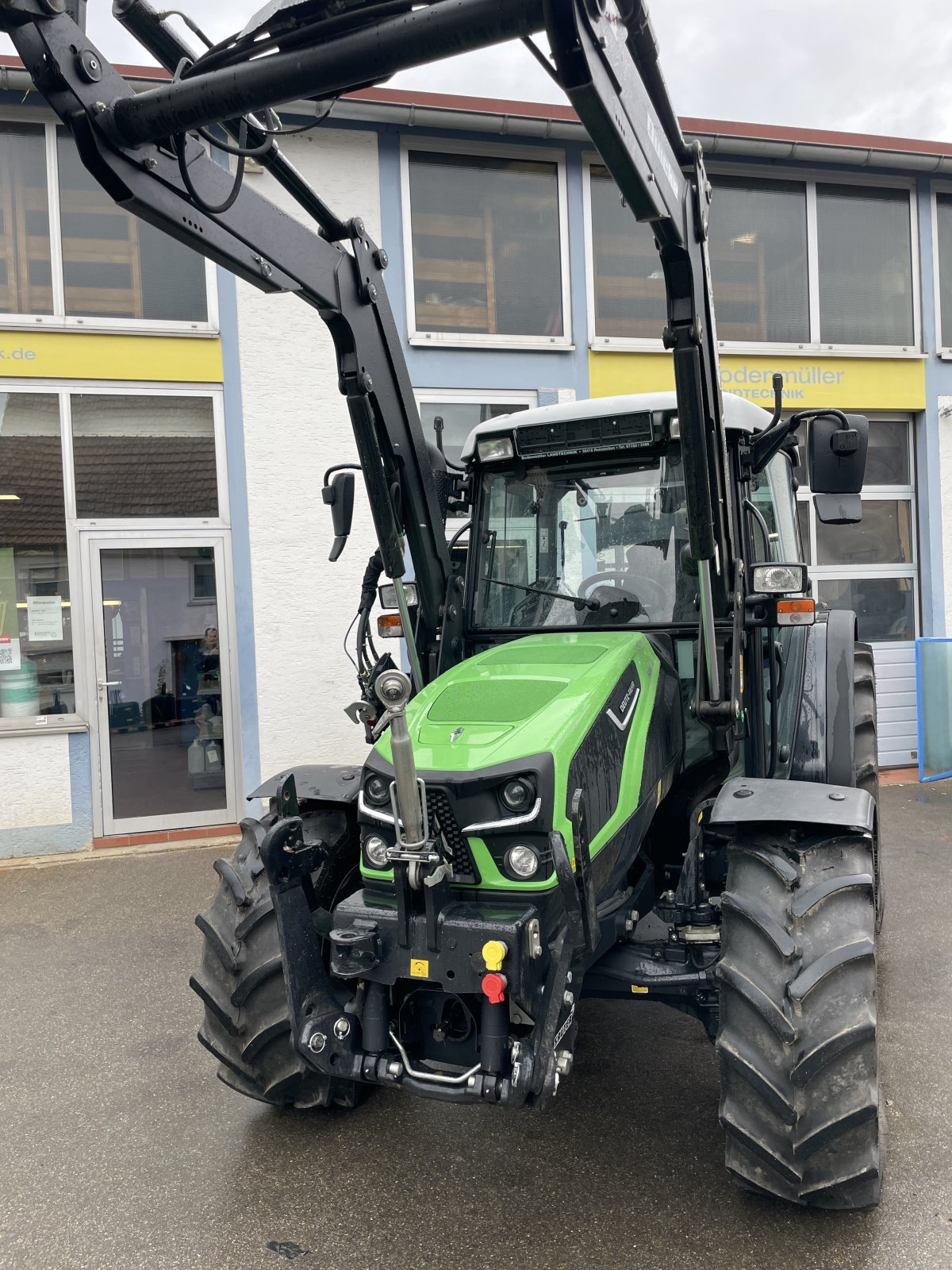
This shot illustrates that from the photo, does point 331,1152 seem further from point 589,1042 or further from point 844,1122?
point 844,1122

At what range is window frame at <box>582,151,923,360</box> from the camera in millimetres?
8336

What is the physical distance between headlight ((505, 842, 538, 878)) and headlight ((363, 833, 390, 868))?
1.29ft

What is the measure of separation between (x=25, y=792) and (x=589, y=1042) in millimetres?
5060

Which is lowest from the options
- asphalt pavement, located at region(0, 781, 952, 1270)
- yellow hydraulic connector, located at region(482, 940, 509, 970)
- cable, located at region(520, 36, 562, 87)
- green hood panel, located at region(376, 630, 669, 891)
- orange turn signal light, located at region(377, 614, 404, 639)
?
asphalt pavement, located at region(0, 781, 952, 1270)

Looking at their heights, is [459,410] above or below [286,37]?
above

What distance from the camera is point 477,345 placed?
8031 millimetres

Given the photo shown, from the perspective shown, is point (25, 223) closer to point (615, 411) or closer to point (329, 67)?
point (615, 411)

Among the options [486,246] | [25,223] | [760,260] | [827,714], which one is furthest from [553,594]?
[760,260]

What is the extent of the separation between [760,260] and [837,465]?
6114mm

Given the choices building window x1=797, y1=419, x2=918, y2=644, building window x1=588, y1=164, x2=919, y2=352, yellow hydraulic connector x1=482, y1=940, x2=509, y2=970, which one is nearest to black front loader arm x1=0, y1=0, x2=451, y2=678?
yellow hydraulic connector x1=482, y1=940, x2=509, y2=970

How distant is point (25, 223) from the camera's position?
7.42m

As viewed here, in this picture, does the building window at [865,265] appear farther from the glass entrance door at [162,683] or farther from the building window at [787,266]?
the glass entrance door at [162,683]

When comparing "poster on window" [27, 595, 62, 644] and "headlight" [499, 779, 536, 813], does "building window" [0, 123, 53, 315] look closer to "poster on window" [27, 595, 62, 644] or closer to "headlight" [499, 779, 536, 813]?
"poster on window" [27, 595, 62, 644]

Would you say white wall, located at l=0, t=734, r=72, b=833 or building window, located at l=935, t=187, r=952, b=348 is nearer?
white wall, located at l=0, t=734, r=72, b=833
